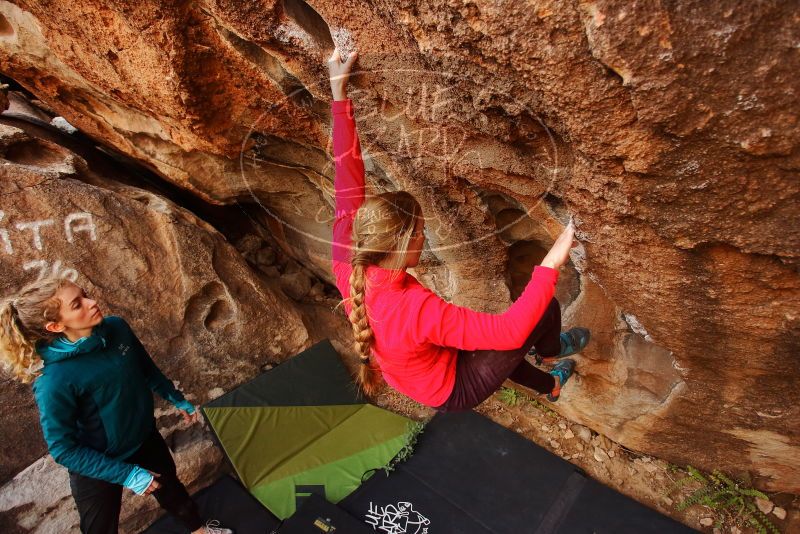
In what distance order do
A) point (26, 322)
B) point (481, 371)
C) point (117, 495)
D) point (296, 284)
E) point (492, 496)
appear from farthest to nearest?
point (296, 284) → point (492, 496) → point (117, 495) → point (481, 371) → point (26, 322)

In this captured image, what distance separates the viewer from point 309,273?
16.1 ft

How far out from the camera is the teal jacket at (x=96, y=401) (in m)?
1.99

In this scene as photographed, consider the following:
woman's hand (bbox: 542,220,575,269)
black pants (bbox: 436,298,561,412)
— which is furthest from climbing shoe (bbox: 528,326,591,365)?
woman's hand (bbox: 542,220,575,269)

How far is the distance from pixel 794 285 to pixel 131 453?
2861 mm

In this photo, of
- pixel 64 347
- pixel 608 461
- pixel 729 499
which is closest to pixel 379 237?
pixel 64 347

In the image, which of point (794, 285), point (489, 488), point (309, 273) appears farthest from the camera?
point (309, 273)

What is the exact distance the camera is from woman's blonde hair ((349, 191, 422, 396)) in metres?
1.65

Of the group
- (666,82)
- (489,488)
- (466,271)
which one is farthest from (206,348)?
(666,82)

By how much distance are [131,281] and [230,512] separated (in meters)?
1.64

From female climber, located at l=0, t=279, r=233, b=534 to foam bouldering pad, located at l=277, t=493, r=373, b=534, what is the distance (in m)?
0.90

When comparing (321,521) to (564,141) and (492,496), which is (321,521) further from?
(564,141)

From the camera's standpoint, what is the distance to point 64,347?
2010 millimetres

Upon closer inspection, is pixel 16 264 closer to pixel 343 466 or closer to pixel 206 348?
pixel 206 348

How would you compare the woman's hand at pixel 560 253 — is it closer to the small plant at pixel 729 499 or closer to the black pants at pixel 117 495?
the black pants at pixel 117 495
